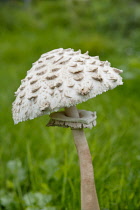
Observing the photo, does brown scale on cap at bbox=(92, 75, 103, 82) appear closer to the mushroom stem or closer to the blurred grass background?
the mushroom stem

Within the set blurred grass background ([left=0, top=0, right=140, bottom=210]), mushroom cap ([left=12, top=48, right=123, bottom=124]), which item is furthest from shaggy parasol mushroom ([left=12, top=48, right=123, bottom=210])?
blurred grass background ([left=0, top=0, right=140, bottom=210])

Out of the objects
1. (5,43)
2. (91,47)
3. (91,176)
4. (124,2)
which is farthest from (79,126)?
(124,2)

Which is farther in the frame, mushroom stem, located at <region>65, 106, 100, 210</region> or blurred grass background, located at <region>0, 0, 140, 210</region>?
blurred grass background, located at <region>0, 0, 140, 210</region>

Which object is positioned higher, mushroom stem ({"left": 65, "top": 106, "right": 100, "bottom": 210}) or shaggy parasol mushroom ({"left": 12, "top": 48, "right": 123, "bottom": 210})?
shaggy parasol mushroom ({"left": 12, "top": 48, "right": 123, "bottom": 210})

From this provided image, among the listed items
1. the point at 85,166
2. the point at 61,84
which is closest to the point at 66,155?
the point at 85,166

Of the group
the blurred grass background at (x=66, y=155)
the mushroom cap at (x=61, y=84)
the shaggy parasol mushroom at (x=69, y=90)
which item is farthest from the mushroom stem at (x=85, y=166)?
the blurred grass background at (x=66, y=155)

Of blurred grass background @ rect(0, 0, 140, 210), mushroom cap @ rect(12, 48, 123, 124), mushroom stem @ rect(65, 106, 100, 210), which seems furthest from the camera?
blurred grass background @ rect(0, 0, 140, 210)

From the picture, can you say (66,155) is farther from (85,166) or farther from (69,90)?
(69,90)

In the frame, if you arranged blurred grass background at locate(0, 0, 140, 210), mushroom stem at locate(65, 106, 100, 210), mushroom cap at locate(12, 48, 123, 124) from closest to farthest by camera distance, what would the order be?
mushroom cap at locate(12, 48, 123, 124) → mushroom stem at locate(65, 106, 100, 210) → blurred grass background at locate(0, 0, 140, 210)
